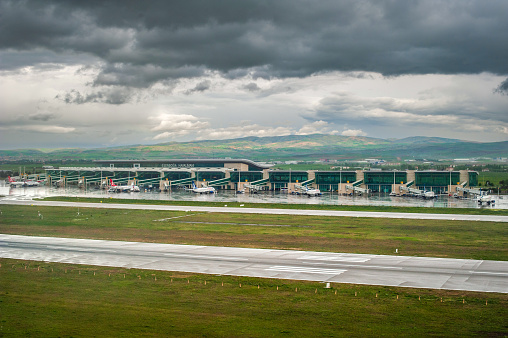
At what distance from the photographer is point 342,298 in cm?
3294

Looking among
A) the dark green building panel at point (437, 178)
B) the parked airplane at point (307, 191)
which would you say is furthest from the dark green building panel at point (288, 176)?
the dark green building panel at point (437, 178)

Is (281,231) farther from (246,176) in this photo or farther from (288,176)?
(246,176)

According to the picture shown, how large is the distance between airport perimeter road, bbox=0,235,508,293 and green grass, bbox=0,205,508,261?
3.51 m

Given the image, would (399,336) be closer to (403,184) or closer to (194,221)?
(194,221)

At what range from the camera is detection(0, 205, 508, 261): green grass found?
52.2 m

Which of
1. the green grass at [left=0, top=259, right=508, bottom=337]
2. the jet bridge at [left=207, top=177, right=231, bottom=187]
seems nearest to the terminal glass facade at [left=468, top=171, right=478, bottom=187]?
the jet bridge at [left=207, top=177, right=231, bottom=187]

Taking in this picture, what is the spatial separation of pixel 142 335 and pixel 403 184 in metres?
124

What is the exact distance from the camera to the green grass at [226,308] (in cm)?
2688

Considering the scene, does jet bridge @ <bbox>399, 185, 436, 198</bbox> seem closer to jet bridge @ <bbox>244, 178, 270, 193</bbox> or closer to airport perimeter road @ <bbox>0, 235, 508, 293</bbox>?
jet bridge @ <bbox>244, 178, 270, 193</bbox>

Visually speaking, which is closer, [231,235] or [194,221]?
[231,235]

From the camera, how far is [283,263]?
44.3m

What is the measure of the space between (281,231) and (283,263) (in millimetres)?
19471

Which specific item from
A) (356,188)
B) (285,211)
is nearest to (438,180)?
(356,188)

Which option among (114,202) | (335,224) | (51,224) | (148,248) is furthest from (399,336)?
(114,202)
